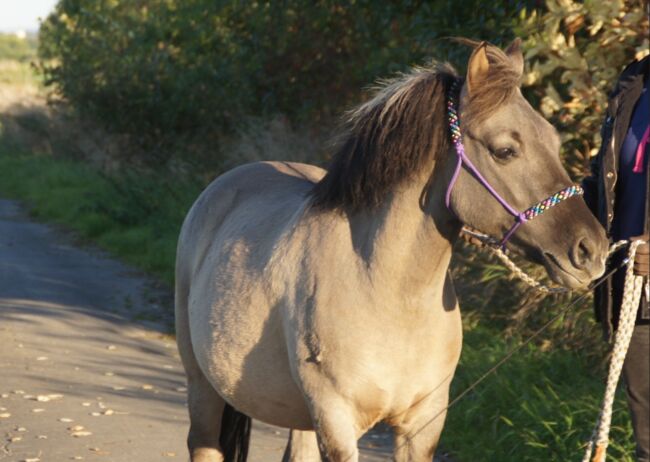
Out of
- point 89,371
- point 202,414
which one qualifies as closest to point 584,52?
point 202,414

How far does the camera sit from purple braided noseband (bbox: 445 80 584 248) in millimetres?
3990

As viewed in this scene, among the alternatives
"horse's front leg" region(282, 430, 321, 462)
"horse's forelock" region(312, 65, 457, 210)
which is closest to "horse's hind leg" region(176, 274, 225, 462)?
"horse's front leg" region(282, 430, 321, 462)

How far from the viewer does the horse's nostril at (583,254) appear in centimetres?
390

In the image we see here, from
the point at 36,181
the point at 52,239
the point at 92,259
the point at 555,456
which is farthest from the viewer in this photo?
the point at 36,181

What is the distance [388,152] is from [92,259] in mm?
11130

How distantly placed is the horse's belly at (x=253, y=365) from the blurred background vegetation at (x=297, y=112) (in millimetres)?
837

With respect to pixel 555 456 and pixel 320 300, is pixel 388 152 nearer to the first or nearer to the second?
pixel 320 300

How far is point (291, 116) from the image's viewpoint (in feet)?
49.7

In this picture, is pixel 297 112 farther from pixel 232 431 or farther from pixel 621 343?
pixel 621 343

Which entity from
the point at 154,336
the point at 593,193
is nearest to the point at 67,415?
the point at 154,336

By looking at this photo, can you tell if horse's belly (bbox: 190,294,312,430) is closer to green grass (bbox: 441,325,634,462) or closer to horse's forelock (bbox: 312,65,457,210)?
horse's forelock (bbox: 312,65,457,210)

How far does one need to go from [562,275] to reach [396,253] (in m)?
0.63

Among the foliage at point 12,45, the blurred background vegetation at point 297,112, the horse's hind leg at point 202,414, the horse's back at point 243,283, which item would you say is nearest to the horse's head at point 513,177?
the horse's back at point 243,283

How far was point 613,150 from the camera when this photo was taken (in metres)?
4.28
